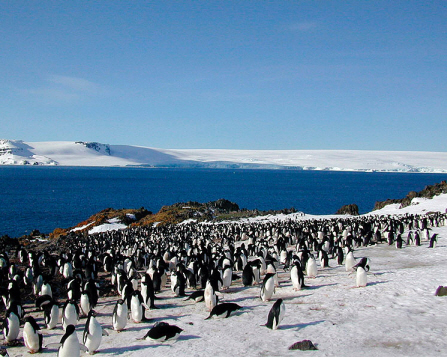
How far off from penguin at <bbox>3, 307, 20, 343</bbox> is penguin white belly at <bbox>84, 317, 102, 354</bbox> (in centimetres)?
167

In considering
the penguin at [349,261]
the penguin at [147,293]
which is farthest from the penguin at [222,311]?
the penguin at [349,261]

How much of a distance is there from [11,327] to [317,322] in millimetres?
5787

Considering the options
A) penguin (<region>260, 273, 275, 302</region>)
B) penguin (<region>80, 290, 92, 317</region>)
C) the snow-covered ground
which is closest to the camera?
the snow-covered ground

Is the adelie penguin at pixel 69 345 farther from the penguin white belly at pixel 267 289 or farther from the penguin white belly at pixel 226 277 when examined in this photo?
the penguin white belly at pixel 226 277

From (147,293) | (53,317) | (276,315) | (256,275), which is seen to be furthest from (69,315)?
(256,275)

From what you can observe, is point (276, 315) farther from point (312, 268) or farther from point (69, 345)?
point (312, 268)

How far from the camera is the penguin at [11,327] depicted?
7.32m

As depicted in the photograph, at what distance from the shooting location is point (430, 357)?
5.92 meters

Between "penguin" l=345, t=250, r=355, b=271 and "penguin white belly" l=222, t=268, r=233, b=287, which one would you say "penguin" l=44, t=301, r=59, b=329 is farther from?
"penguin" l=345, t=250, r=355, b=271

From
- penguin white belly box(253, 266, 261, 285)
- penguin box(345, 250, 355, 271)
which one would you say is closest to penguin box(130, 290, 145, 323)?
penguin white belly box(253, 266, 261, 285)

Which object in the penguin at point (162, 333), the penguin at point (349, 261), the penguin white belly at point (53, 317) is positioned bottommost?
the penguin white belly at point (53, 317)

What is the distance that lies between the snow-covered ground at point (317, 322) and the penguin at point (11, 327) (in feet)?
1.21

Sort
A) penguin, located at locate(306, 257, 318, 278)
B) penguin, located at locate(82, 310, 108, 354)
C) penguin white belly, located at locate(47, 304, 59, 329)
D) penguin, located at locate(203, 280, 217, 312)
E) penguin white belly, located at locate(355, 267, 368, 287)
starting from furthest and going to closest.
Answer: penguin, located at locate(306, 257, 318, 278) → penguin white belly, located at locate(355, 267, 368, 287) → penguin, located at locate(203, 280, 217, 312) → penguin white belly, located at locate(47, 304, 59, 329) → penguin, located at locate(82, 310, 108, 354)

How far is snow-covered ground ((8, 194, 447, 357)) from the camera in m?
6.53
